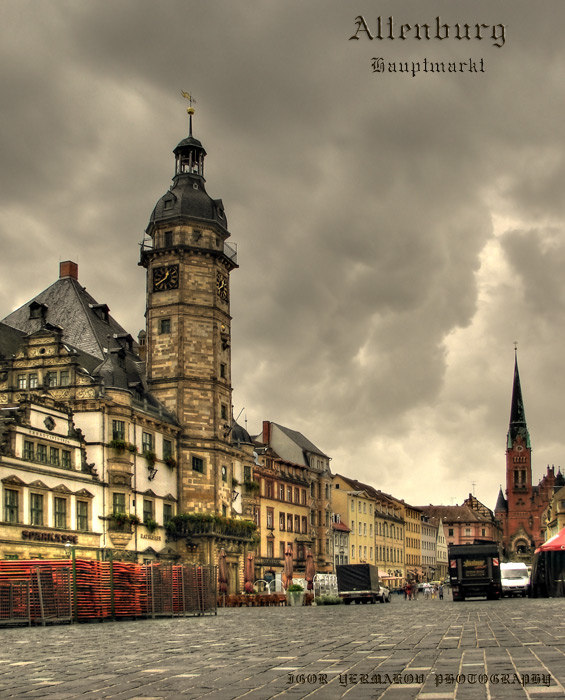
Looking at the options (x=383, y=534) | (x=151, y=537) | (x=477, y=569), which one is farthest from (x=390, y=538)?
(x=477, y=569)

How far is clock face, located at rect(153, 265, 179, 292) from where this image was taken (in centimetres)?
7294

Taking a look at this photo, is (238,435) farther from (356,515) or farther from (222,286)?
(356,515)

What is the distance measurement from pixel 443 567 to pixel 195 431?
116189 millimetres

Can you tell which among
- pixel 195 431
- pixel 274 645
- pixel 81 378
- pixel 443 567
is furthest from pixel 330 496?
pixel 274 645

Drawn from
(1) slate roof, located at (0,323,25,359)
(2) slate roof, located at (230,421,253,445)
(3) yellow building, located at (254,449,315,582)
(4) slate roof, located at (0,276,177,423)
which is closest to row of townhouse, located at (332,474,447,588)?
(3) yellow building, located at (254,449,315,582)

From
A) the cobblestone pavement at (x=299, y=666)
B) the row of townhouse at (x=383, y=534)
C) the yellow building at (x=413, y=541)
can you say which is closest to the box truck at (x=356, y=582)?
the row of townhouse at (x=383, y=534)

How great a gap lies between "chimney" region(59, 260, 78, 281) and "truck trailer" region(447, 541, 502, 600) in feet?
126

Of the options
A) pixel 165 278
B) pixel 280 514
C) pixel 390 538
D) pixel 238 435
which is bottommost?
pixel 390 538

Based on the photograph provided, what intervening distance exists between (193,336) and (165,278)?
4.78 m

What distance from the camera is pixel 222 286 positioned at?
247ft

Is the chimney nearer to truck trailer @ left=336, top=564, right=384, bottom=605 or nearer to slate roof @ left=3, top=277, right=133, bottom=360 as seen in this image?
slate roof @ left=3, top=277, right=133, bottom=360

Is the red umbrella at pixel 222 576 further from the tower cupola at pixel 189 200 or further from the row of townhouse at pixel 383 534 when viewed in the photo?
the row of townhouse at pixel 383 534

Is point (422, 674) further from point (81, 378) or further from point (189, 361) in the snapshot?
point (189, 361)

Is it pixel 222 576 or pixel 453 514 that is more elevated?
pixel 222 576
